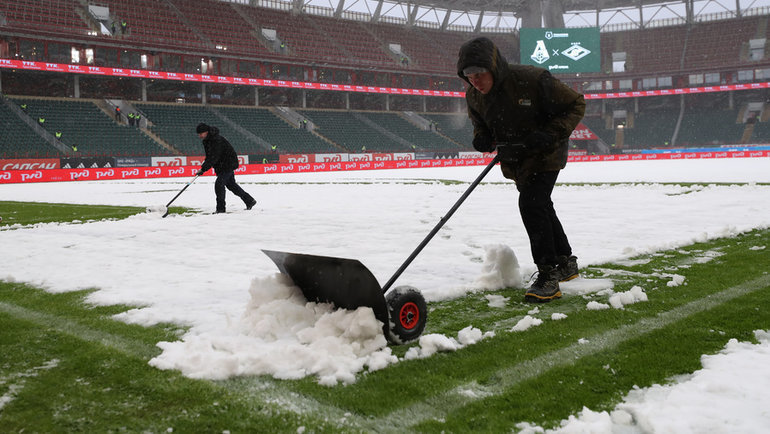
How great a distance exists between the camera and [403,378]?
8.54 ft

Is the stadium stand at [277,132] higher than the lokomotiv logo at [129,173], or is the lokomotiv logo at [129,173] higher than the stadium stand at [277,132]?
the stadium stand at [277,132]

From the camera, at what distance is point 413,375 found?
2643 mm

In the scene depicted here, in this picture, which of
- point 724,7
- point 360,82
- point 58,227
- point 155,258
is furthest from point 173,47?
point 724,7

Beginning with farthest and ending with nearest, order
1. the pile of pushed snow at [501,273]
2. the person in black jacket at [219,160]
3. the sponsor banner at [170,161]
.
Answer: the sponsor banner at [170,161] → the person in black jacket at [219,160] → the pile of pushed snow at [501,273]

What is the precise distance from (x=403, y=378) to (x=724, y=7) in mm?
69560

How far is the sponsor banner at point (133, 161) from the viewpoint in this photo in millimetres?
30350

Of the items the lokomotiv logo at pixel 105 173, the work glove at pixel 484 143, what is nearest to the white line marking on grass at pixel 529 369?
the work glove at pixel 484 143

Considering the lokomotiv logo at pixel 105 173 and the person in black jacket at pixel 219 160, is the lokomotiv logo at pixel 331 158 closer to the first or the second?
the lokomotiv logo at pixel 105 173

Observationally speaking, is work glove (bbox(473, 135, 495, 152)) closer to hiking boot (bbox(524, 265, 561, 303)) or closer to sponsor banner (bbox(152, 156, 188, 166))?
hiking boot (bbox(524, 265, 561, 303))

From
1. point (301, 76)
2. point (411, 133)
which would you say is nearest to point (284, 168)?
point (301, 76)

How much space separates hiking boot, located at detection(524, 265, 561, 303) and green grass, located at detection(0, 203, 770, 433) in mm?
87

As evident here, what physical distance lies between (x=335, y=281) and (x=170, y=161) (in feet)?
100

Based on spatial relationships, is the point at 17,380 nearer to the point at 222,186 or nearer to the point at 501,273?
the point at 501,273

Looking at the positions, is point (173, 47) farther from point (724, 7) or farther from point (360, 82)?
point (724, 7)
